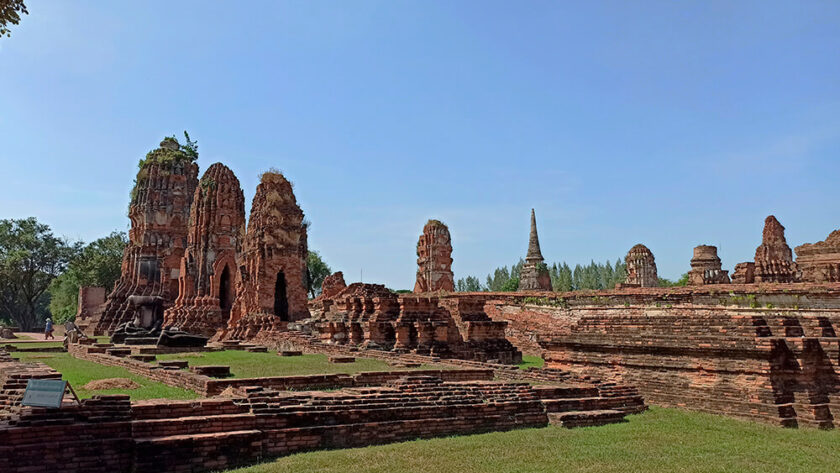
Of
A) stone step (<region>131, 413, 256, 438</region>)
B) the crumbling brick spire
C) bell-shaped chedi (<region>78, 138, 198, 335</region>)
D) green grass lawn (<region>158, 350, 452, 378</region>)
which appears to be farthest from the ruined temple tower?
stone step (<region>131, 413, 256, 438</region>)

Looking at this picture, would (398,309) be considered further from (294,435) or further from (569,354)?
(294,435)

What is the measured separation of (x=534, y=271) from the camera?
127 ft

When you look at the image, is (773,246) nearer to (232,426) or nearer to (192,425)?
(232,426)

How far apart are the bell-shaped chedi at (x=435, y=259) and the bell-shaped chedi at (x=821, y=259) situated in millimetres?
14209

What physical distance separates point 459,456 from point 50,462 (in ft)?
12.3

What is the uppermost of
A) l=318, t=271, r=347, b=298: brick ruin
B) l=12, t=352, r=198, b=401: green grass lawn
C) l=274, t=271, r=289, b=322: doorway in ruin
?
l=318, t=271, r=347, b=298: brick ruin

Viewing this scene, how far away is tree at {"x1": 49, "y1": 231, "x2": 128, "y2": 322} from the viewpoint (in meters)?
47.6

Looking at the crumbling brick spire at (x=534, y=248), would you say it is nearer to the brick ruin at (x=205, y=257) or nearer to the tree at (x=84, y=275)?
the brick ruin at (x=205, y=257)

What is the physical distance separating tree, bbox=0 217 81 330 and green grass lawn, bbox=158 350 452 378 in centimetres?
3978

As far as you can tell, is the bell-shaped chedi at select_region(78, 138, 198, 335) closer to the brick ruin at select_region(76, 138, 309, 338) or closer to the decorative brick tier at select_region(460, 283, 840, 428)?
the brick ruin at select_region(76, 138, 309, 338)

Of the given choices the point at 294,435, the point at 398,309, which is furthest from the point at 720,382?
the point at 398,309

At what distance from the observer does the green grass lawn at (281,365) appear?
36.6 feet

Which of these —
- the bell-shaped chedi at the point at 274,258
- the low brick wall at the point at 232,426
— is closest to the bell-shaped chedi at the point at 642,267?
the bell-shaped chedi at the point at 274,258

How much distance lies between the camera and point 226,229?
31.3 metres
